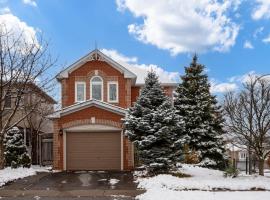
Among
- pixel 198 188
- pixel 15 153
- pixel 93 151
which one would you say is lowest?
pixel 198 188

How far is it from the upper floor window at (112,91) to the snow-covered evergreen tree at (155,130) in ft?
21.5

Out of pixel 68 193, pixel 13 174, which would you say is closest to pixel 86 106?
pixel 13 174

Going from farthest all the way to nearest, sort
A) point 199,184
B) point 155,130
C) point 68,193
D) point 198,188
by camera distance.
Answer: point 155,130
point 199,184
point 198,188
point 68,193

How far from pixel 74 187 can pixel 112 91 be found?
12310mm

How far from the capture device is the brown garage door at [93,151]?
85.5 ft

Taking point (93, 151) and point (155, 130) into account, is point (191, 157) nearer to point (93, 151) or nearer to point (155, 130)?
point (155, 130)

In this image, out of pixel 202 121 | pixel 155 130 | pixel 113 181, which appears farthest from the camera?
pixel 202 121

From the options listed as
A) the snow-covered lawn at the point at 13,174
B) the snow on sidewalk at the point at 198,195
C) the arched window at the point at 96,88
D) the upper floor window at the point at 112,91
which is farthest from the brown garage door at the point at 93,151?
the snow on sidewalk at the point at 198,195

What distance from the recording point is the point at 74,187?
18234 mm

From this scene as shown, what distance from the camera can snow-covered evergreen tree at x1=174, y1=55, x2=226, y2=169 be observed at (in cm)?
2769

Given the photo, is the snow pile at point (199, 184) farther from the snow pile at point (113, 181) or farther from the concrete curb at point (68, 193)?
the concrete curb at point (68, 193)

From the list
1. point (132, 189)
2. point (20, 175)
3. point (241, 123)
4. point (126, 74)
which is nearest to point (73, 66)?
point (126, 74)

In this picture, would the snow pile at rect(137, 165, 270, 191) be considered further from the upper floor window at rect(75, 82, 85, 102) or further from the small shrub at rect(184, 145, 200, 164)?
the upper floor window at rect(75, 82, 85, 102)

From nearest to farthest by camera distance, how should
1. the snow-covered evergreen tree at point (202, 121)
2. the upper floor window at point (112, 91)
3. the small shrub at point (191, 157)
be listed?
the small shrub at point (191, 157) → the snow-covered evergreen tree at point (202, 121) → the upper floor window at point (112, 91)
